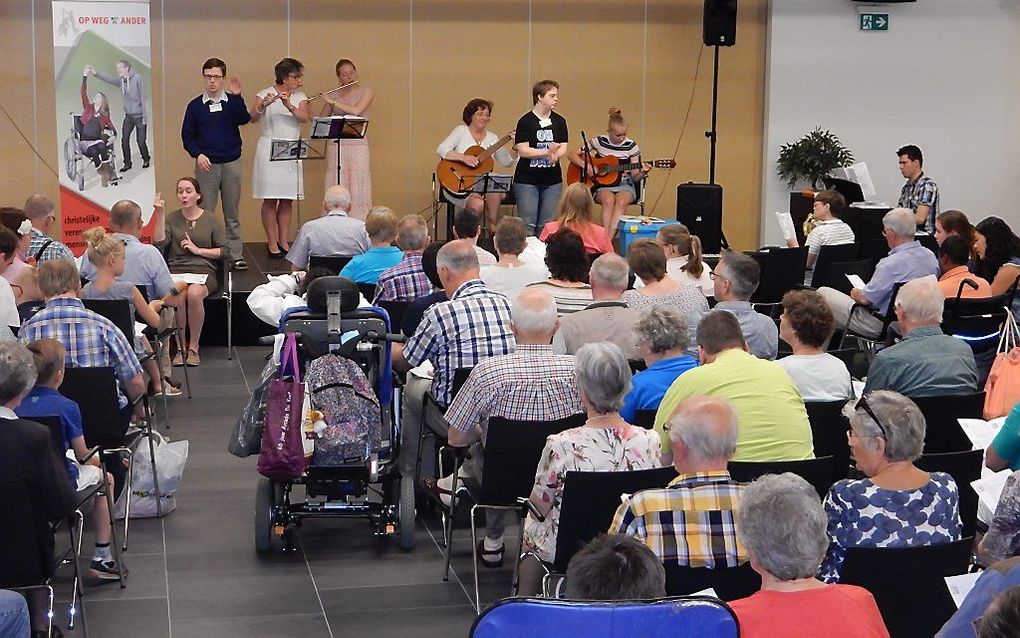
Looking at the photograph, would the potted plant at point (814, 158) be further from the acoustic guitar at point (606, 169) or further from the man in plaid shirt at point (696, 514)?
the man in plaid shirt at point (696, 514)

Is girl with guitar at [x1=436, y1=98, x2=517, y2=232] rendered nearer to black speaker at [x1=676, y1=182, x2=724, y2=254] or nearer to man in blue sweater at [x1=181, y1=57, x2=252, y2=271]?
black speaker at [x1=676, y1=182, x2=724, y2=254]

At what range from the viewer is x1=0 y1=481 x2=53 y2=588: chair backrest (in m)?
3.77

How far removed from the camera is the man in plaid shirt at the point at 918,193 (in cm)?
1107

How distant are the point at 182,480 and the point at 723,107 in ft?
28.8

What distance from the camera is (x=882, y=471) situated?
11.7 feet

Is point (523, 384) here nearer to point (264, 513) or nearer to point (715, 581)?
point (264, 513)

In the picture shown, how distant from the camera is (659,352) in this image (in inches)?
185

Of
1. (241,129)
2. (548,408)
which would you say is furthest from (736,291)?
(241,129)

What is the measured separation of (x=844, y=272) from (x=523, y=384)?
4.66m

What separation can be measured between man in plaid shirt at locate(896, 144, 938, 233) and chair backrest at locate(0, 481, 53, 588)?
8.66 metres

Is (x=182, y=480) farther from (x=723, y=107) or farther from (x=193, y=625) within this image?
(x=723, y=107)

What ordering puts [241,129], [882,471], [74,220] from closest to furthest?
[882,471]
[74,220]
[241,129]

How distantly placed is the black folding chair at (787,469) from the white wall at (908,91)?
32.6 feet

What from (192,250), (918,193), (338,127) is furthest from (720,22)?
(192,250)
